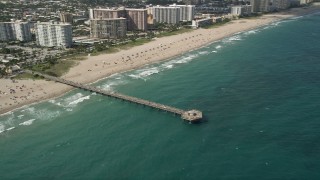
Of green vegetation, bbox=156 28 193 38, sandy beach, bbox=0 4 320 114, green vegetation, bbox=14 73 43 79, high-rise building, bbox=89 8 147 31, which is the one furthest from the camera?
high-rise building, bbox=89 8 147 31

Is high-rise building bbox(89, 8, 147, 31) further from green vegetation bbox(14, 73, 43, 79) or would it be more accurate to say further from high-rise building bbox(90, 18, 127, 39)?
green vegetation bbox(14, 73, 43, 79)

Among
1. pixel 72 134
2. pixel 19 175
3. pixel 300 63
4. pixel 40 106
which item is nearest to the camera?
pixel 19 175

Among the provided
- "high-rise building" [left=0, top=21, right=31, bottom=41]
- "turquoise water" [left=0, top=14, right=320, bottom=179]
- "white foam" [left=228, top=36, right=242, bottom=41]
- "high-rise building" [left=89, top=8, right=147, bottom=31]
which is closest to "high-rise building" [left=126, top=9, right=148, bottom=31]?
"high-rise building" [left=89, top=8, right=147, bottom=31]

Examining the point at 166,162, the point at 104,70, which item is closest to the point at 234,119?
the point at 166,162

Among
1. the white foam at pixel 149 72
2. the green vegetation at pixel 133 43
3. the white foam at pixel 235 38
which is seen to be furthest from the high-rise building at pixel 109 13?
the white foam at pixel 149 72

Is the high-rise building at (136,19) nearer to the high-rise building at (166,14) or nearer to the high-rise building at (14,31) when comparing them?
the high-rise building at (166,14)

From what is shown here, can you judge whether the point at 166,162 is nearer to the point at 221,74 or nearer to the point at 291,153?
the point at 291,153
